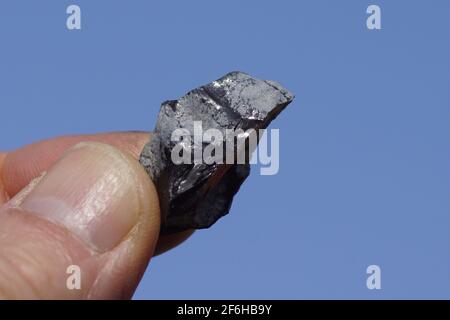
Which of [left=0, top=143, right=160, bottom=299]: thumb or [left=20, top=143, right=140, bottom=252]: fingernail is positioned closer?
[left=0, top=143, right=160, bottom=299]: thumb

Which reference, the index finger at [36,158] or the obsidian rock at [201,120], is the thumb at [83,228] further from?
the index finger at [36,158]

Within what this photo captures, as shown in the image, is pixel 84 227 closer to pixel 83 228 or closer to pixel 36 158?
pixel 83 228

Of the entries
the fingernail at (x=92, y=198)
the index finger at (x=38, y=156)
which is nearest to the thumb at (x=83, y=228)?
the fingernail at (x=92, y=198)

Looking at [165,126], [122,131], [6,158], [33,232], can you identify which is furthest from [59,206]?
[6,158]

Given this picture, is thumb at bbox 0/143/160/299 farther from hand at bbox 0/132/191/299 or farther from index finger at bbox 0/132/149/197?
index finger at bbox 0/132/149/197

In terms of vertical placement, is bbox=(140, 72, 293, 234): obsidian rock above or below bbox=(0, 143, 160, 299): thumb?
above

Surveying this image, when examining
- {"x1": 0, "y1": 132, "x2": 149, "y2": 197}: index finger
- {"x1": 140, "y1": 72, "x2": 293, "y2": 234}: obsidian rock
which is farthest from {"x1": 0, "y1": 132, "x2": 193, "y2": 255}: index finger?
→ {"x1": 140, "y1": 72, "x2": 293, "y2": 234}: obsidian rock

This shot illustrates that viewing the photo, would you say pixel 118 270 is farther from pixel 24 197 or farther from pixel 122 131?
pixel 122 131
